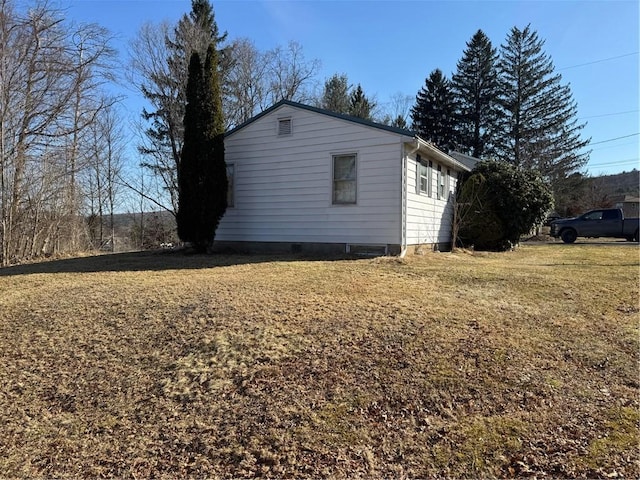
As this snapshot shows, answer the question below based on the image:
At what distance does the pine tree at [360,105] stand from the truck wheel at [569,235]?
648 inches

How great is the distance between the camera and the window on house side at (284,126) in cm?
1065

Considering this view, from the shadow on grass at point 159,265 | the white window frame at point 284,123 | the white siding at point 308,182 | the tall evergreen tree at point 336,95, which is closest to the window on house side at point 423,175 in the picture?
the white siding at point 308,182

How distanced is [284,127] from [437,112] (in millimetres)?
29312

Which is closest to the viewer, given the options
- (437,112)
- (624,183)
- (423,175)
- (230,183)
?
(423,175)

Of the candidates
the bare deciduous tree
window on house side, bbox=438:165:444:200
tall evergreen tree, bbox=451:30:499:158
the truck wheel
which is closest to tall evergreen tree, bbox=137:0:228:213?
the bare deciduous tree

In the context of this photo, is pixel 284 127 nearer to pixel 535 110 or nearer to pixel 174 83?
pixel 174 83

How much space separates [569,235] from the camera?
60.5 ft

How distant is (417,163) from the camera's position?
33.9 feet

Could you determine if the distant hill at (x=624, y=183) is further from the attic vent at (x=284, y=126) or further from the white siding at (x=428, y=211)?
the attic vent at (x=284, y=126)

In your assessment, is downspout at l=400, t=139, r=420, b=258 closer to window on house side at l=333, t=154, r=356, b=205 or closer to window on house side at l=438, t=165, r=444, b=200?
window on house side at l=333, t=154, r=356, b=205

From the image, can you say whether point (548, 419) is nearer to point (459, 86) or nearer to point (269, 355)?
point (269, 355)

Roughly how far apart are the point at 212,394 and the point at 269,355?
0.64 m

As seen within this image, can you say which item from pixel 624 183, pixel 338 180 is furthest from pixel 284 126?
pixel 624 183

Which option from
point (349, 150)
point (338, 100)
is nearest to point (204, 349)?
point (349, 150)
